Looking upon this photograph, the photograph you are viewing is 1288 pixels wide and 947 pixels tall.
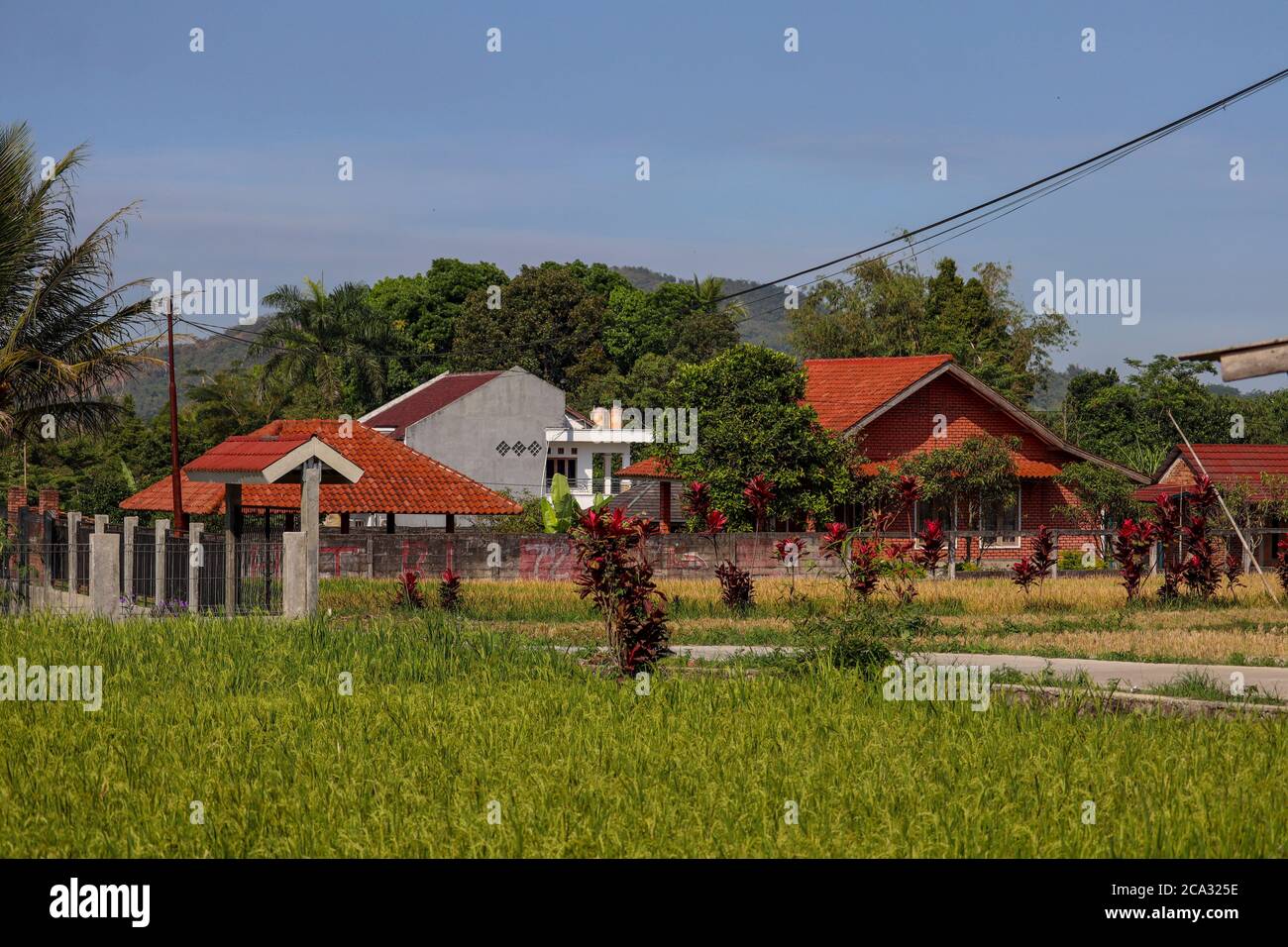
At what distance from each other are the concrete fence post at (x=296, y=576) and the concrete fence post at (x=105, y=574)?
256cm

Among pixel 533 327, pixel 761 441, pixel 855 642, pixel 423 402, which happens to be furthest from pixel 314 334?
pixel 855 642

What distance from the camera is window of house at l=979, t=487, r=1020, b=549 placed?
4391cm

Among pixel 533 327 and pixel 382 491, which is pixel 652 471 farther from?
pixel 533 327

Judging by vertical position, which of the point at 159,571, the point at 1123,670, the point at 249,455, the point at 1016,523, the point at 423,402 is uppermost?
the point at 423,402

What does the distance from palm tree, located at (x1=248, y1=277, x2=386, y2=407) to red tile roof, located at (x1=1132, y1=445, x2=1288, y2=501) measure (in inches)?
1497

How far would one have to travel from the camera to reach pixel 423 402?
65062mm

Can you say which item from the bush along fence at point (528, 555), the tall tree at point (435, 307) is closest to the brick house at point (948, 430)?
the bush along fence at point (528, 555)

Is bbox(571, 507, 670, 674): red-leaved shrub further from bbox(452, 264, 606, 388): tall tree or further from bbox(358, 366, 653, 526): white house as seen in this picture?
bbox(452, 264, 606, 388): tall tree

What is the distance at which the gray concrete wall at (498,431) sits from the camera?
62188 mm

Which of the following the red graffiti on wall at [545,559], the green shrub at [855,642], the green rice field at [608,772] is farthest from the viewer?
the red graffiti on wall at [545,559]

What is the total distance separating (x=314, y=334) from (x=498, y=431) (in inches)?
505

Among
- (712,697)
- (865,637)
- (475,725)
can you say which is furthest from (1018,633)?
(475,725)

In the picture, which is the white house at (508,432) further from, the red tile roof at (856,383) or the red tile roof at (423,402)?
the red tile roof at (856,383)

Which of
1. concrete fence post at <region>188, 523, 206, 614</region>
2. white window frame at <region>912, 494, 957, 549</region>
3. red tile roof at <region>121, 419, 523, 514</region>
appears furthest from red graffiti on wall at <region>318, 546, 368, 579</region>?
white window frame at <region>912, 494, 957, 549</region>
